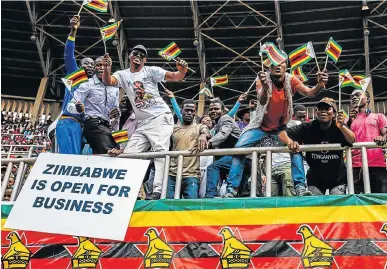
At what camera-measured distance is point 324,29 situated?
17.5m

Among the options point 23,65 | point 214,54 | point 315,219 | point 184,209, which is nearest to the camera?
point 315,219

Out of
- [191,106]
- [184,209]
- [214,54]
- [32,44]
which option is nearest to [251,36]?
[214,54]

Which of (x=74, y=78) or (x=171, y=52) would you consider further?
(x=171, y=52)

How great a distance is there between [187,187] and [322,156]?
137 centimetres

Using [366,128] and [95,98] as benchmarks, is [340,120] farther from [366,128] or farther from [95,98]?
[95,98]

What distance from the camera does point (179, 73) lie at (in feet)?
17.3

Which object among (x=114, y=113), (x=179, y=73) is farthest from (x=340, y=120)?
(x=114, y=113)

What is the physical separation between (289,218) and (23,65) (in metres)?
18.0

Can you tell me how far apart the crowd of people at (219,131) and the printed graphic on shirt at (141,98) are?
0.01 metres

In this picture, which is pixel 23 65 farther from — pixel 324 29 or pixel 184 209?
pixel 184 209

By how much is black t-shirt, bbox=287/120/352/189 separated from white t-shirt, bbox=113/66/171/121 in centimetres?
148

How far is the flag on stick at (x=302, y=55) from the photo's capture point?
5.16 meters

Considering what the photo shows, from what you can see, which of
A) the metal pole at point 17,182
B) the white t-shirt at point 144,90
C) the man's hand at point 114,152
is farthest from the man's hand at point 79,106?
the metal pole at point 17,182

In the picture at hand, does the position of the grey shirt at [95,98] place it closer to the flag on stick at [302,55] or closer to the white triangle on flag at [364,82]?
the flag on stick at [302,55]
